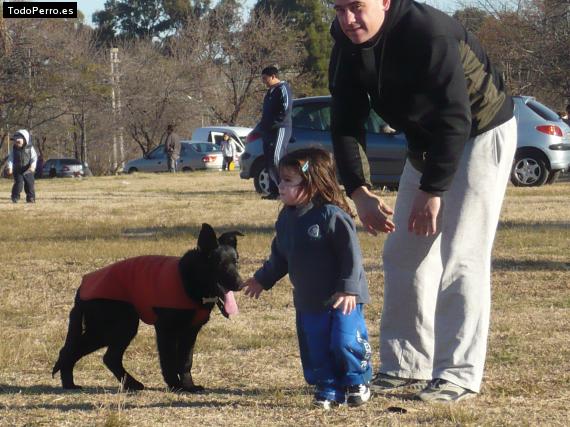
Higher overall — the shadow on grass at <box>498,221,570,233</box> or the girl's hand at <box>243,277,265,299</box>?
the girl's hand at <box>243,277,265,299</box>

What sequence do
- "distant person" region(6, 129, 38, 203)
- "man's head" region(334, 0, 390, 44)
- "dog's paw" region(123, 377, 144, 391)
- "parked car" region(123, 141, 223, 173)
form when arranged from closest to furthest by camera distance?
1. "man's head" region(334, 0, 390, 44)
2. "dog's paw" region(123, 377, 144, 391)
3. "distant person" region(6, 129, 38, 203)
4. "parked car" region(123, 141, 223, 173)

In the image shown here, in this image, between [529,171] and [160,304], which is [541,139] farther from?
[160,304]

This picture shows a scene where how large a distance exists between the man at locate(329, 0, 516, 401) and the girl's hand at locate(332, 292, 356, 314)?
339mm

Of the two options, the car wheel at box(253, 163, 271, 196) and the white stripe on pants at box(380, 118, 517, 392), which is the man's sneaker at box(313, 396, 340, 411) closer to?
the white stripe on pants at box(380, 118, 517, 392)

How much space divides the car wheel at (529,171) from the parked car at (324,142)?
270 centimetres

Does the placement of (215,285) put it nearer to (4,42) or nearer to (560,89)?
(4,42)

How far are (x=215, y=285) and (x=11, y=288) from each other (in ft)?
13.8

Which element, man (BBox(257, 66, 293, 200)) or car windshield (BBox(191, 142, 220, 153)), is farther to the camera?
car windshield (BBox(191, 142, 220, 153))

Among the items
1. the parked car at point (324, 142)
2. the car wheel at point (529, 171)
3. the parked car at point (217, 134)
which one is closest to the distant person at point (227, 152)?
the parked car at point (217, 134)

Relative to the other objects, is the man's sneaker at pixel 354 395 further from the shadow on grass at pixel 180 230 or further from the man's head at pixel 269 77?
the man's head at pixel 269 77

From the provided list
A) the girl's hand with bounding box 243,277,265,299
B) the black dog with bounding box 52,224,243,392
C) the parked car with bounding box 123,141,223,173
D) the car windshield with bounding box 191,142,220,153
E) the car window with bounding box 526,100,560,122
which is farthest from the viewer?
the car windshield with bounding box 191,142,220,153

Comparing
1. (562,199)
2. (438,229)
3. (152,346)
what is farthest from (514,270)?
(562,199)

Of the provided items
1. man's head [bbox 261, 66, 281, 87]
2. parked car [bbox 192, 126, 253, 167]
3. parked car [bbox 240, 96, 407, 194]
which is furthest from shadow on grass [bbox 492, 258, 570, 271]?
parked car [bbox 192, 126, 253, 167]

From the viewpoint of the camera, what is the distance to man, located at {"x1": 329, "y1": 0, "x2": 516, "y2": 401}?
14.5 feet
